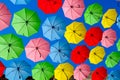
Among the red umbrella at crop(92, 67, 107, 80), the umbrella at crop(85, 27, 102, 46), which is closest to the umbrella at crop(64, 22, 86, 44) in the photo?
the umbrella at crop(85, 27, 102, 46)

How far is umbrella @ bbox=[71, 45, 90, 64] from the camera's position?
492 inches

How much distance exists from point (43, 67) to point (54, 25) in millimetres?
1947

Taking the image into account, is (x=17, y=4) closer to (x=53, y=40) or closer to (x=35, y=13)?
(x=35, y=13)

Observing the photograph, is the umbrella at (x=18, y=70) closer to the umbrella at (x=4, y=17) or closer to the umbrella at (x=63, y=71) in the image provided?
the umbrella at (x=63, y=71)

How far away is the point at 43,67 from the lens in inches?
475

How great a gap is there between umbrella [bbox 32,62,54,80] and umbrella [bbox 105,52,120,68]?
10.3ft

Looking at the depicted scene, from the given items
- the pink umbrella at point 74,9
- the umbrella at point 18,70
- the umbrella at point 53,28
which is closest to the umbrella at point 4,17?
the umbrella at point 53,28

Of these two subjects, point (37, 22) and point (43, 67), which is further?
point (43, 67)

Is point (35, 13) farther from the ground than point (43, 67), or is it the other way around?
point (35, 13)

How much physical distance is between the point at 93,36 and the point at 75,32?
933mm

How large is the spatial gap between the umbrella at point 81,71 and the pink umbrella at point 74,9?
2.73m

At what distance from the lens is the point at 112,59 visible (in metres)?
13.9

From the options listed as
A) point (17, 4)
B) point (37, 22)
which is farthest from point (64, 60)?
point (17, 4)

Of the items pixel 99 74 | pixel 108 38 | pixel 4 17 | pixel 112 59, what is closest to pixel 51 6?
pixel 4 17
